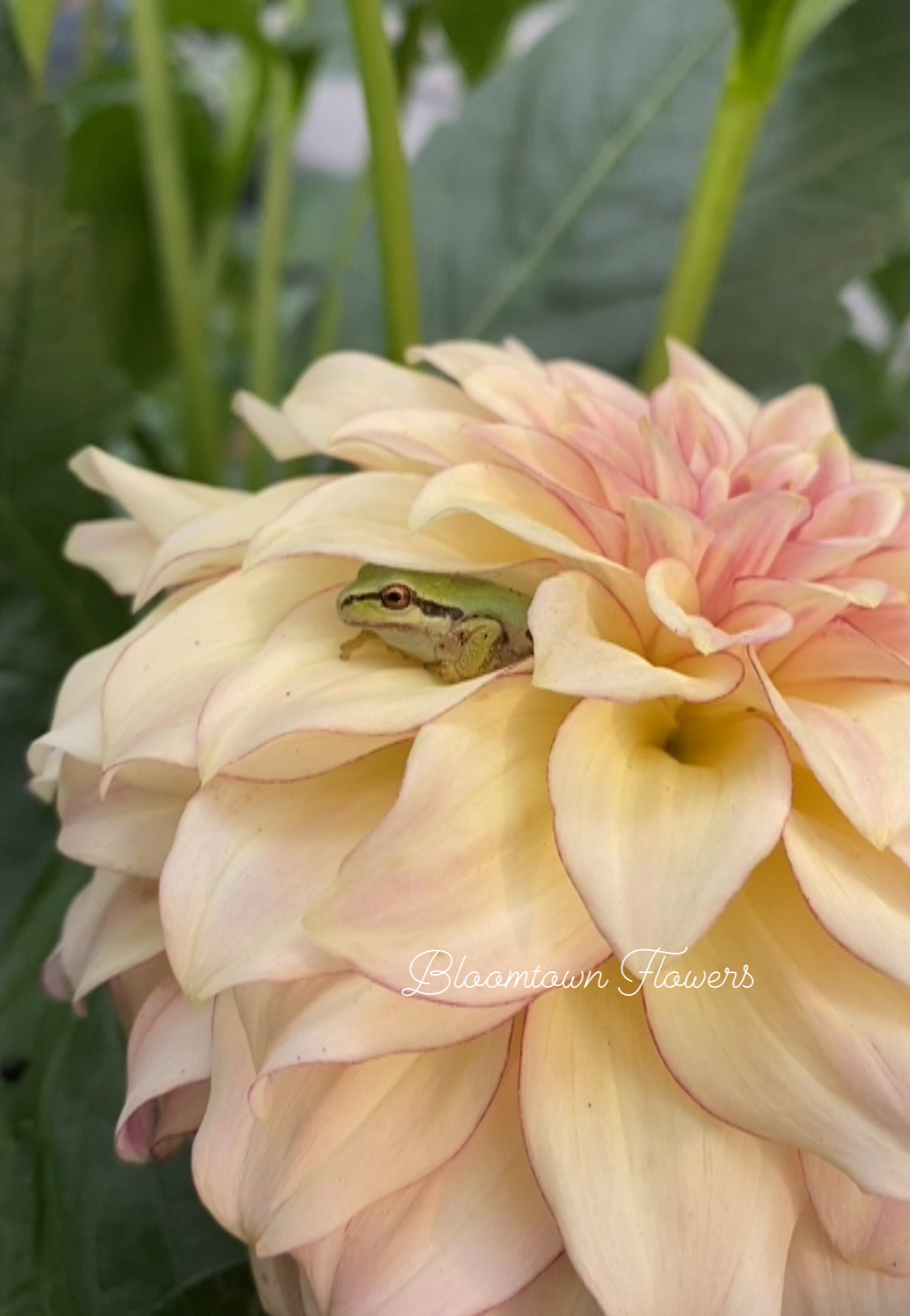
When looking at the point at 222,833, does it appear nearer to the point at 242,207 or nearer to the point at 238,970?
the point at 238,970

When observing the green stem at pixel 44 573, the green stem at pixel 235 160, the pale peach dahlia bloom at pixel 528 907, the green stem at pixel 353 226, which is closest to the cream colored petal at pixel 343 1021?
the pale peach dahlia bloom at pixel 528 907

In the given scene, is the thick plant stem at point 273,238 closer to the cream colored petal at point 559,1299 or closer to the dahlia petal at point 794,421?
the dahlia petal at point 794,421

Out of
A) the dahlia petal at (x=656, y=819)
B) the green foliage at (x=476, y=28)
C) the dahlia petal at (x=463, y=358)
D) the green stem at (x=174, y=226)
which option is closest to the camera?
the dahlia petal at (x=656, y=819)

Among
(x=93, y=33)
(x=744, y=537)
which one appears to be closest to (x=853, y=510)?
(x=744, y=537)

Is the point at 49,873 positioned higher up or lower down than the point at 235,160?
lower down

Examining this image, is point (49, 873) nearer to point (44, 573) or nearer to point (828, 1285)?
point (44, 573)

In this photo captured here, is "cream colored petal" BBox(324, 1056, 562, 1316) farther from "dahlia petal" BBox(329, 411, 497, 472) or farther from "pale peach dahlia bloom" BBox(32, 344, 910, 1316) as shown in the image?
"dahlia petal" BBox(329, 411, 497, 472)

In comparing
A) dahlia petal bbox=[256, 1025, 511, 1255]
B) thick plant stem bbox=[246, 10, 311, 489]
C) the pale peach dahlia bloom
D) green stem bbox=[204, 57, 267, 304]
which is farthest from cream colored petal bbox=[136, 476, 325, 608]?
green stem bbox=[204, 57, 267, 304]
